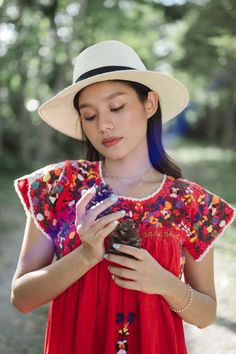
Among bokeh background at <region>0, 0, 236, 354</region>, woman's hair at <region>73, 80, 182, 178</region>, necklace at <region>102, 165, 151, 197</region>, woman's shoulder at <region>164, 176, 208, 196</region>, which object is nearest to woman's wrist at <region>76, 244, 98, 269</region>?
necklace at <region>102, 165, 151, 197</region>

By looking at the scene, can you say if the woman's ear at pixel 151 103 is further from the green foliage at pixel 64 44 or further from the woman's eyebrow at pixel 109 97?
the green foliage at pixel 64 44

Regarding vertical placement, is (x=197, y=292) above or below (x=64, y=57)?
below

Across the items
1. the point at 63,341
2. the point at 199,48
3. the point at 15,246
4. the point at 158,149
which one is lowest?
the point at 63,341

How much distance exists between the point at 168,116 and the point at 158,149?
292 mm

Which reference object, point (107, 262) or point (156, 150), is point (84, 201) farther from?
point (156, 150)

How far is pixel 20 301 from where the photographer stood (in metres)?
1.89

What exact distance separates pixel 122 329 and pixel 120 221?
17.2 inches

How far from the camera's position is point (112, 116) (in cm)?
196

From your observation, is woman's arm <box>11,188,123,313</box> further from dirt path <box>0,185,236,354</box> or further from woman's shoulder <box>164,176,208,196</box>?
dirt path <box>0,185,236,354</box>

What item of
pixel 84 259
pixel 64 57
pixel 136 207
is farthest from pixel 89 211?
pixel 64 57

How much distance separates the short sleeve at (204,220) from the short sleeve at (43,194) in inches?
21.6

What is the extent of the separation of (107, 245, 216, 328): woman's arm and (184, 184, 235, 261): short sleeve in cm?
4

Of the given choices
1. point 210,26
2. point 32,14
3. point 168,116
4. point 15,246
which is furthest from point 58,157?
point 168,116

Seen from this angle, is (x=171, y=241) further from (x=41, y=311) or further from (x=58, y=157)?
(x=58, y=157)
